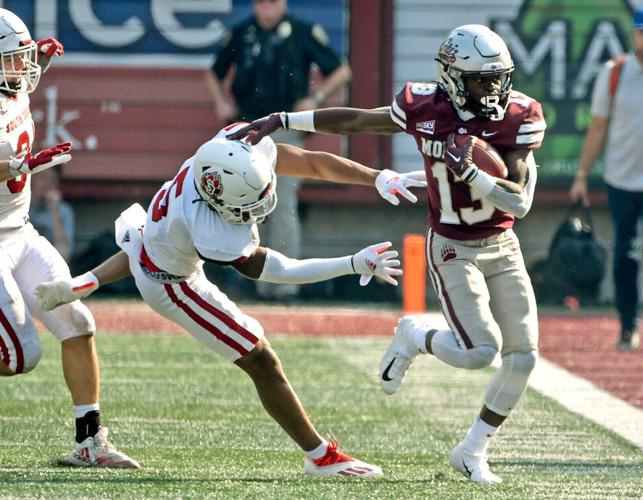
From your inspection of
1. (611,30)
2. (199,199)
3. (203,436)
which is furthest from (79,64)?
(199,199)

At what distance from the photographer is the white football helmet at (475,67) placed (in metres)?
5.52

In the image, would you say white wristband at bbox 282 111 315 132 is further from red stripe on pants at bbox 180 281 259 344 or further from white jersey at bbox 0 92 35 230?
white jersey at bbox 0 92 35 230

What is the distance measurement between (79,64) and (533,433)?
7.04 meters

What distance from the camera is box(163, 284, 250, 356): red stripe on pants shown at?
5395 mm

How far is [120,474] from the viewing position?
5.40 metres

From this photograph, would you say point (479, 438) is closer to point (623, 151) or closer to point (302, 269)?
point (302, 269)

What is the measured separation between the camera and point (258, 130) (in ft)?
18.4

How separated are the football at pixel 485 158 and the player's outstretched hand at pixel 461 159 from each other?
44 mm

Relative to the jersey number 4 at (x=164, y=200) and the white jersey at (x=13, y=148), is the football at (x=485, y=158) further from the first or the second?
the white jersey at (x=13, y=148)

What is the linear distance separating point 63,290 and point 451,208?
1.47m

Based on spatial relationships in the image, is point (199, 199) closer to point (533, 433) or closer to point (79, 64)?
point (533, 433)

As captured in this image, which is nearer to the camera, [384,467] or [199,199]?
[199,199]

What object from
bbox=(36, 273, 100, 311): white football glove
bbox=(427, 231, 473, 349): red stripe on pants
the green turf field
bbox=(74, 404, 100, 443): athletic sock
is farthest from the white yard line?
bbox=(36, 273, 100, 311): white football glove

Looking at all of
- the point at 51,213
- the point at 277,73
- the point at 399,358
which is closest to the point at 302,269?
the point at 399,358
